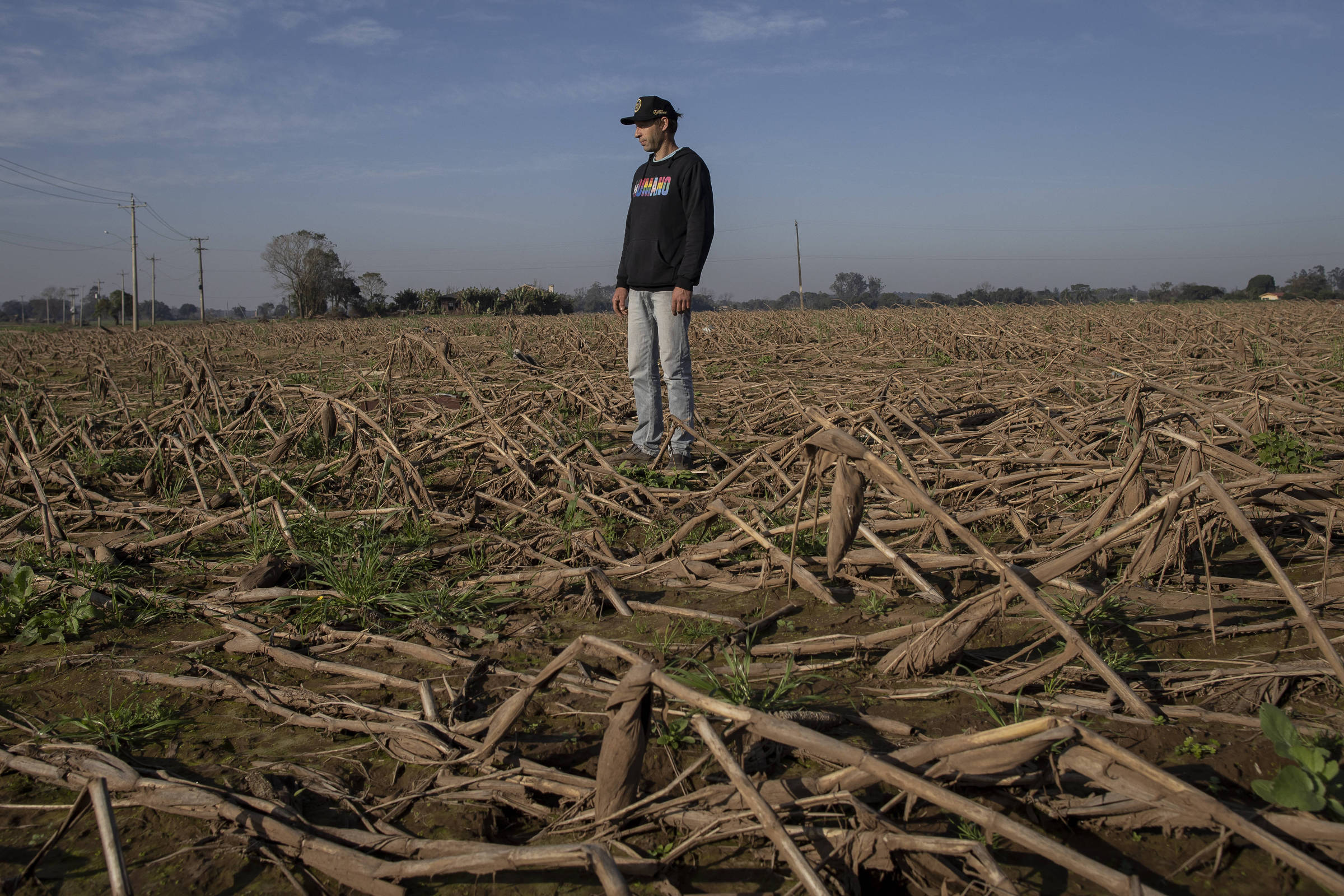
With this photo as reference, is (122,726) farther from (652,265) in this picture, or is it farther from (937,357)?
(937,357)

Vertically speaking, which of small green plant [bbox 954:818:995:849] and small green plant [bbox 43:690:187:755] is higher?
small green plant [bbox 954:818:995:849]

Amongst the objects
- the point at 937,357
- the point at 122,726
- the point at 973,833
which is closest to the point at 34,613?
the point at 122,726

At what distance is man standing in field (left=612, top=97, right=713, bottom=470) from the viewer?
4.48m

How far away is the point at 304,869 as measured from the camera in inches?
58.0

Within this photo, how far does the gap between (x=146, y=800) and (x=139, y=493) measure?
327 cm

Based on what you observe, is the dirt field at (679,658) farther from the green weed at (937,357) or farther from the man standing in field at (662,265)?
the green weed at (937,357)

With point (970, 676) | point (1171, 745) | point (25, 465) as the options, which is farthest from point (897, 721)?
point (25, 465)

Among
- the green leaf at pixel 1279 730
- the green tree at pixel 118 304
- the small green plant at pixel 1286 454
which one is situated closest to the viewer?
the green leaf at pixel 1279 730

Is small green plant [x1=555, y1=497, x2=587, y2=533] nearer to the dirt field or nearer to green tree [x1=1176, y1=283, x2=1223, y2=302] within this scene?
the dirt field

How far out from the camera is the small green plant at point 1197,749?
5.50ft

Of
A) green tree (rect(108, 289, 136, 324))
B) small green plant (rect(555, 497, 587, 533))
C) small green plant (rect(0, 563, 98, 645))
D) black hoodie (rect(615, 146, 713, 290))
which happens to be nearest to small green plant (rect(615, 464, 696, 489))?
small green plant (rect(555, 497, 587, 533))

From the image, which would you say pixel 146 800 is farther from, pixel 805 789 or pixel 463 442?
pixel 463 442

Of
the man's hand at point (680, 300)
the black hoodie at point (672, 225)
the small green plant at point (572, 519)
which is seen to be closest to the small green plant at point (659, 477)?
the small green plant at point (572, 519)

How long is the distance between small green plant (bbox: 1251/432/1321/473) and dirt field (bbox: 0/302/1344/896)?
0.09 feet
